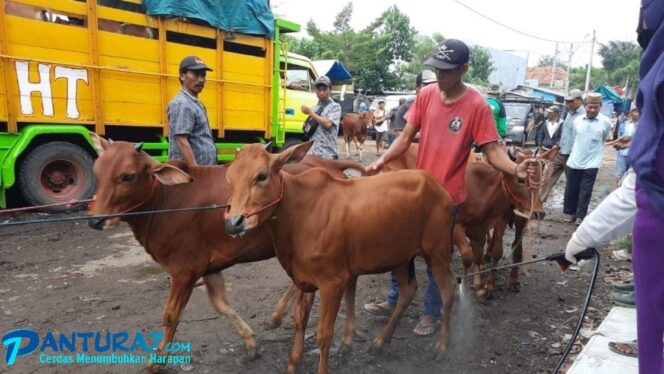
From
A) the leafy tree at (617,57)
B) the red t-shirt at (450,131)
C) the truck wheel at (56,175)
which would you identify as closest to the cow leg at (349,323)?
the red t-shirt at (450,131)

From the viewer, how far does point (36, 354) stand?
3.21 meters

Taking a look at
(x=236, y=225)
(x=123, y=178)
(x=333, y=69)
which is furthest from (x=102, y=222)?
(x=333, y=69)

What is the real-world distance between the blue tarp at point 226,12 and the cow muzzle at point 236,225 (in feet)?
18.8

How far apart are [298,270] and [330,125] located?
109 inches

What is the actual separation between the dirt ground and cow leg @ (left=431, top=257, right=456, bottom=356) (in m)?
0.12

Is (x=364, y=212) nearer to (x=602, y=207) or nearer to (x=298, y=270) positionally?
(x=298, y=270)

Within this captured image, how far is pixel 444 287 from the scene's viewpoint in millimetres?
3471

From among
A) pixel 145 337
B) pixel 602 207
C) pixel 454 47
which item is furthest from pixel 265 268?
pixel 602 207

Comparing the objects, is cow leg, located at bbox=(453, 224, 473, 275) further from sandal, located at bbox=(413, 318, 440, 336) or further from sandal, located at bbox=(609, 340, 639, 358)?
sandal, located at bbox=(609, 340, 639, 358)

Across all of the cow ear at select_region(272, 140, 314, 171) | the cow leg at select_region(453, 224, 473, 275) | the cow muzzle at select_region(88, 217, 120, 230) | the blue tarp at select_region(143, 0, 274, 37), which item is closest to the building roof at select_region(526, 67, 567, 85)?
the blue tarp at select_region(143, 0, 274, 37)

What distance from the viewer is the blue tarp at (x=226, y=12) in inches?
274

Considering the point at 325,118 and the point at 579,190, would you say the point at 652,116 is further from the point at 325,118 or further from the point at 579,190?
the point at 579,190

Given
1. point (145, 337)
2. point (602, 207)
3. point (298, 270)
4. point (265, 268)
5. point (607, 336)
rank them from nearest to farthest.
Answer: point (602, 207), point (298, 270), point (607, 336), point (145, 337), point (265, 268)

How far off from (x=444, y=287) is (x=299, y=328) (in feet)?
3.85
